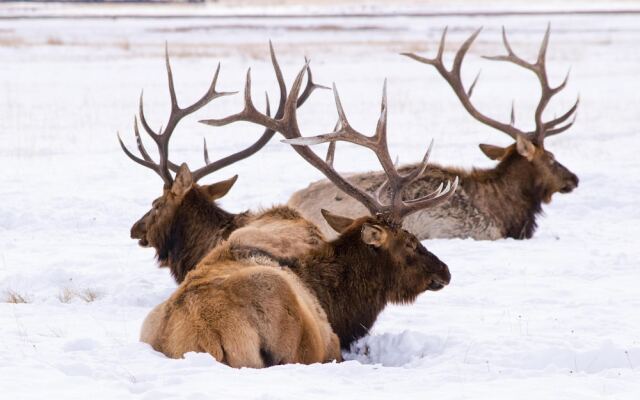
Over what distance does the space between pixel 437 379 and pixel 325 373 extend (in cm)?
56

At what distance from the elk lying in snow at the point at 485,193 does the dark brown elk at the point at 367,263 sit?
2890mm

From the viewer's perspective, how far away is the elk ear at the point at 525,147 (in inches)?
438

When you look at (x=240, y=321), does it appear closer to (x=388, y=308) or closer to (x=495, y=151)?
(x=388, y=308)

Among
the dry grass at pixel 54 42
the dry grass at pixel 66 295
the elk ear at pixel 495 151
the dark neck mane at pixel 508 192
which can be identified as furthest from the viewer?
the dry grass at pixel 54 42

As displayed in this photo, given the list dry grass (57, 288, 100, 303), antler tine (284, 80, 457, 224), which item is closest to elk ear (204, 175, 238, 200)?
dry grass (57, 288, 100, 303)

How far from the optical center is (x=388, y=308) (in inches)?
297

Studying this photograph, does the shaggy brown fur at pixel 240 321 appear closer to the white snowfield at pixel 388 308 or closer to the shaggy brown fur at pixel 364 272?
the white snowfield at pixel 388 308

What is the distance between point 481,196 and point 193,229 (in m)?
3.73

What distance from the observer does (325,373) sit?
515 centimetres

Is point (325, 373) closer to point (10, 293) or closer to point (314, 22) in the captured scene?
point (10, 293)

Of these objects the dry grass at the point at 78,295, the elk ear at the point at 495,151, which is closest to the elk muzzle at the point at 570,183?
the elk ear at the point at 495,151

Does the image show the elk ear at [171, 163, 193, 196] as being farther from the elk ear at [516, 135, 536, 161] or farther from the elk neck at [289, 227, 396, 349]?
the elk ear at [516, 135, 536, 161]

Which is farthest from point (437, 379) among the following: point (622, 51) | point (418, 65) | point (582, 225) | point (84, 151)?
point (622, 51)

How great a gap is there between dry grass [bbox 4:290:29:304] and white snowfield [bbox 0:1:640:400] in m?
0.05
